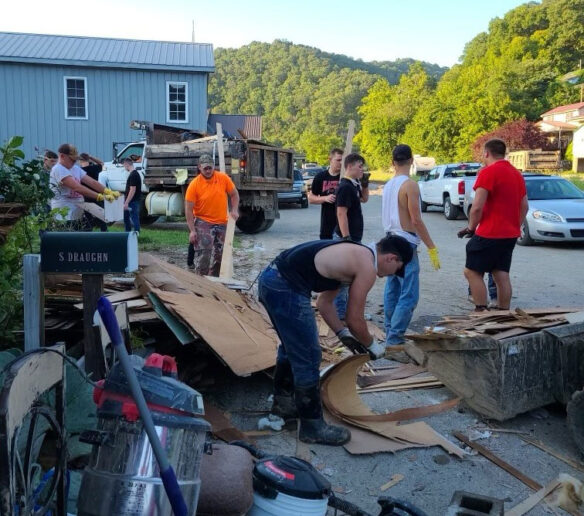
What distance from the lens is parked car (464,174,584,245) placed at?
13.1 metres

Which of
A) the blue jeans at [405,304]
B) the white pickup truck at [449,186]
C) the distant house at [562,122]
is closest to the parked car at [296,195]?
the white pickup truck at [449,186]

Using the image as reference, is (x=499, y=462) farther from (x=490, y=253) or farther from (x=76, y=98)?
(x=76, y=98)

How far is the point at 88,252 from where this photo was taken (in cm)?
343

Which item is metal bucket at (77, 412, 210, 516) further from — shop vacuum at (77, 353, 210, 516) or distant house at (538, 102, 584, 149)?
distant house at (538, 102, 584, 149)

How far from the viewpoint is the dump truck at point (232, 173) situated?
551 inches

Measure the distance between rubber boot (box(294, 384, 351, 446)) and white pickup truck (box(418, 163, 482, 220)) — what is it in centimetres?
1534

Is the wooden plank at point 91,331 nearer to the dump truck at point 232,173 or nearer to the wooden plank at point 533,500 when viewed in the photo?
the wooden plank at point 533,500

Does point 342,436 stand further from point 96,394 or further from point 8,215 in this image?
point 8,215

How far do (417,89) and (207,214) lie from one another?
199 ft

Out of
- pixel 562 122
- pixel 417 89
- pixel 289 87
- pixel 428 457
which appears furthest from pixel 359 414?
pixel 289 87

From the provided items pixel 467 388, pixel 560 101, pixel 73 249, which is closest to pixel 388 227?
pixel 467 388

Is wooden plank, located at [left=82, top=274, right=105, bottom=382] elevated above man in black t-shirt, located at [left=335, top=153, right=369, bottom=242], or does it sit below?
below

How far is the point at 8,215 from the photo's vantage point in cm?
338

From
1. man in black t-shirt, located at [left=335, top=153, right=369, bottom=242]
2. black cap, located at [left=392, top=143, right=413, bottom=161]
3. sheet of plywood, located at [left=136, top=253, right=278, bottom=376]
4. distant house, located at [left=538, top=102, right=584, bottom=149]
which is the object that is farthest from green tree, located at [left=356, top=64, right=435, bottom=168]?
sheet of plywood, located at [left=136, top=253, right=278, bottom=376]
